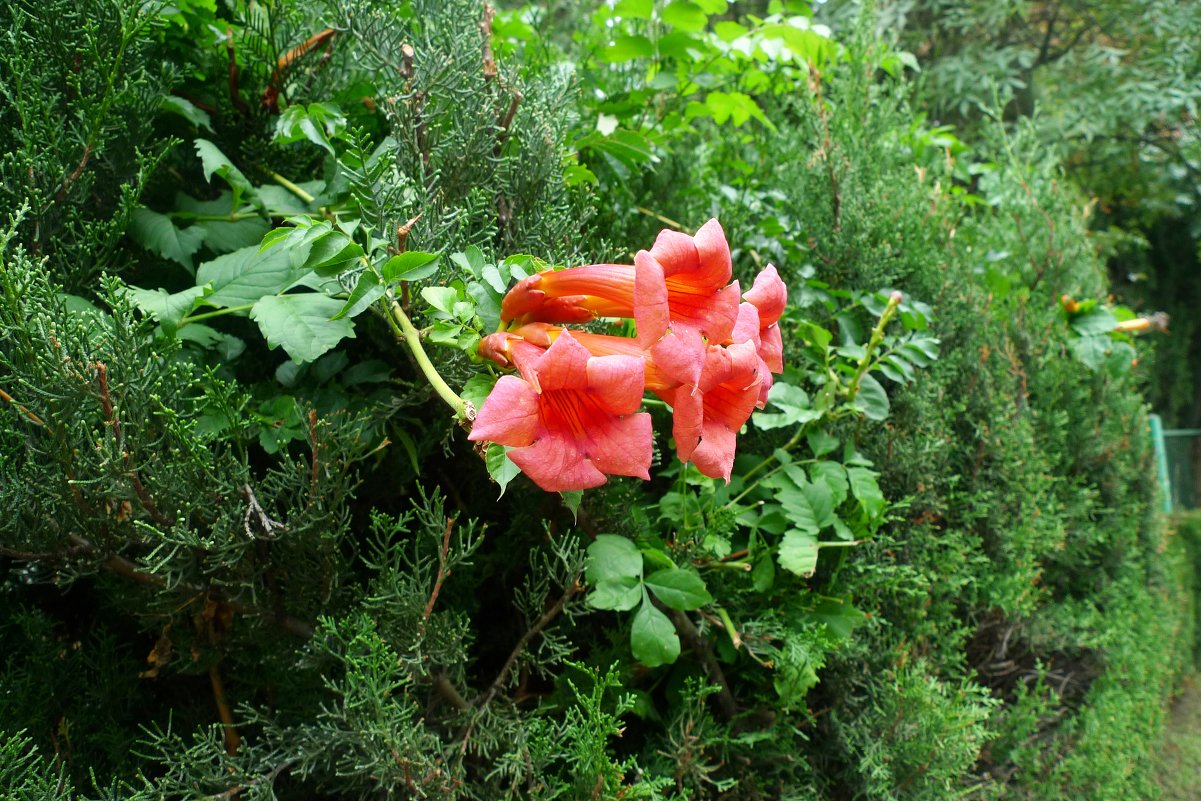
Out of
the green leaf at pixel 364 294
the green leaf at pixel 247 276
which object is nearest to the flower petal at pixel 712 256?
the green leaf at pixel 364 294

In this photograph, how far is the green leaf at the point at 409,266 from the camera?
39.8 inches

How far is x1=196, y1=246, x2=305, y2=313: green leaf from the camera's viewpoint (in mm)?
1206

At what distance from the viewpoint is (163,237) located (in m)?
1.38

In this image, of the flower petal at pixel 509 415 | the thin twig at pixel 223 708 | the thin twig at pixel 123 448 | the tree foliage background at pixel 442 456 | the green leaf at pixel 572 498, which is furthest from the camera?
the thin twig at pixel 223 708

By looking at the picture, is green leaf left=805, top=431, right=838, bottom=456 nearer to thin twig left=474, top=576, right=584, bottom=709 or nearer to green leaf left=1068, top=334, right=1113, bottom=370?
thin twig left=474, top=576, right=584, bottom=709

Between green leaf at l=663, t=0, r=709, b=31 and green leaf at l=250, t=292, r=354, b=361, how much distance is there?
1378 millimetres

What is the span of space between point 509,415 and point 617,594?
592mm

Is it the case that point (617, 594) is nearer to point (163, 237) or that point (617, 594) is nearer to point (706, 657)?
point (706, 657)

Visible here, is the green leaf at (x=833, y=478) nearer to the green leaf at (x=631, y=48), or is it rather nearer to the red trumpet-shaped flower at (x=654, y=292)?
the red trumpet-shaped flower at (x=654, y=292)

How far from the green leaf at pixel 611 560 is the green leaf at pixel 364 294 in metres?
0.57

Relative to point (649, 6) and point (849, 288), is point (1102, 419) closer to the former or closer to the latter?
point (849, 288)

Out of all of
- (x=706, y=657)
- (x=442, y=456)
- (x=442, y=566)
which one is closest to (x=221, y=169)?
(x=442, y=456)

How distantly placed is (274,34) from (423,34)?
1.14ft

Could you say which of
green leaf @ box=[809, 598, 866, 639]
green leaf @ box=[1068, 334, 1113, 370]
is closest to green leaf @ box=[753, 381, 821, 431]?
green leaf @ box=[809, 598, 866, 639]
